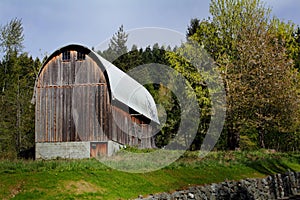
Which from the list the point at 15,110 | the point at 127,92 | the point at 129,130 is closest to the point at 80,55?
the point at 127,92

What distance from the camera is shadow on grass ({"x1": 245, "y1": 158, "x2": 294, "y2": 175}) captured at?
96.2 feet

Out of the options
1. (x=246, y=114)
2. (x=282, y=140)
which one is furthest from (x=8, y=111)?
(x=282, y=140)

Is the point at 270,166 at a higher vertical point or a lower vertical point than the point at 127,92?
lower

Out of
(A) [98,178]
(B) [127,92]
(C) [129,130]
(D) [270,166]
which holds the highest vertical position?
(B) [127,92]

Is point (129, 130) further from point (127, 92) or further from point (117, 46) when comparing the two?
point (117, 46)

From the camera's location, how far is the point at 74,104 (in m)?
33.2

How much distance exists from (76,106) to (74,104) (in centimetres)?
20

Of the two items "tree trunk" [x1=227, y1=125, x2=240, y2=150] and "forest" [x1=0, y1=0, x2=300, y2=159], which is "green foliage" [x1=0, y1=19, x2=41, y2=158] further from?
"tree trunk" [x1=227, y1=125, x2=240, y2=150]

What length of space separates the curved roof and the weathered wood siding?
430 millimetres

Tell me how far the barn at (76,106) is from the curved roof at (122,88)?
0.07m

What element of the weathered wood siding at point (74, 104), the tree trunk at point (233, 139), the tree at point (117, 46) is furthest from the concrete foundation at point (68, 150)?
the tree at point (117, 46)

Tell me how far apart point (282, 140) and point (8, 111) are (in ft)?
89.7

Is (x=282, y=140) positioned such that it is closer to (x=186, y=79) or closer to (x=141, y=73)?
(x=186, y=79)

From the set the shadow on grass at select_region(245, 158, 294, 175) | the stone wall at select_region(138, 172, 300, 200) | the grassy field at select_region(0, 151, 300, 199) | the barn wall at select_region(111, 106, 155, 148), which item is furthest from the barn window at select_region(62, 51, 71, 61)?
the stone wall at select_region(138, 172, 300, 200)
